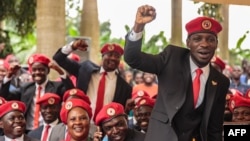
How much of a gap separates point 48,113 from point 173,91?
2.47 meters

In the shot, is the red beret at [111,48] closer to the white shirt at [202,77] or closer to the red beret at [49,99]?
the red beret at [49,99]

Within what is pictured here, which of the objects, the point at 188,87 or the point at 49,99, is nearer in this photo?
the point at 188,87

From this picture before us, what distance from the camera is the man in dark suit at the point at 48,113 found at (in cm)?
636

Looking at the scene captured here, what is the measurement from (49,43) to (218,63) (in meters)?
2.57

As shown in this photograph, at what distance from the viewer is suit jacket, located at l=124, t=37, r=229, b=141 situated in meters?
4.27

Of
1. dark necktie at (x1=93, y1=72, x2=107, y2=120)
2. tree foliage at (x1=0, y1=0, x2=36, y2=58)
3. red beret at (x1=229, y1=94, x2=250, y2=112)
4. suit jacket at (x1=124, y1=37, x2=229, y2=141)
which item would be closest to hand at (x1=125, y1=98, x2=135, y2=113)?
dark necktie at (x1=93, y1=72, x2=107, y2=120)

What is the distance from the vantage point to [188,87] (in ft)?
14.2

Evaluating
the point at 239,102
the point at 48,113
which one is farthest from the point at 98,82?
the point at 239,102

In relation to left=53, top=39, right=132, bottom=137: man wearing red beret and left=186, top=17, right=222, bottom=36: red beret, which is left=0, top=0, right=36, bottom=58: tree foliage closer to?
left=53, top=39, right=132, bottom=137: man wearing red beret

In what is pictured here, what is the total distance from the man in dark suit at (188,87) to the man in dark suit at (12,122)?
162 centimetres

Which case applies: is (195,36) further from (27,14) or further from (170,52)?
(27,14)

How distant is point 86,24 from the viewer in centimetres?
1231

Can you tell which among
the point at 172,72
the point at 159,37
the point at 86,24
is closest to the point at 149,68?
the point at 172,72

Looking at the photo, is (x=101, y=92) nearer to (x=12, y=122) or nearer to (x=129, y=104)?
(x=129, y=104)
